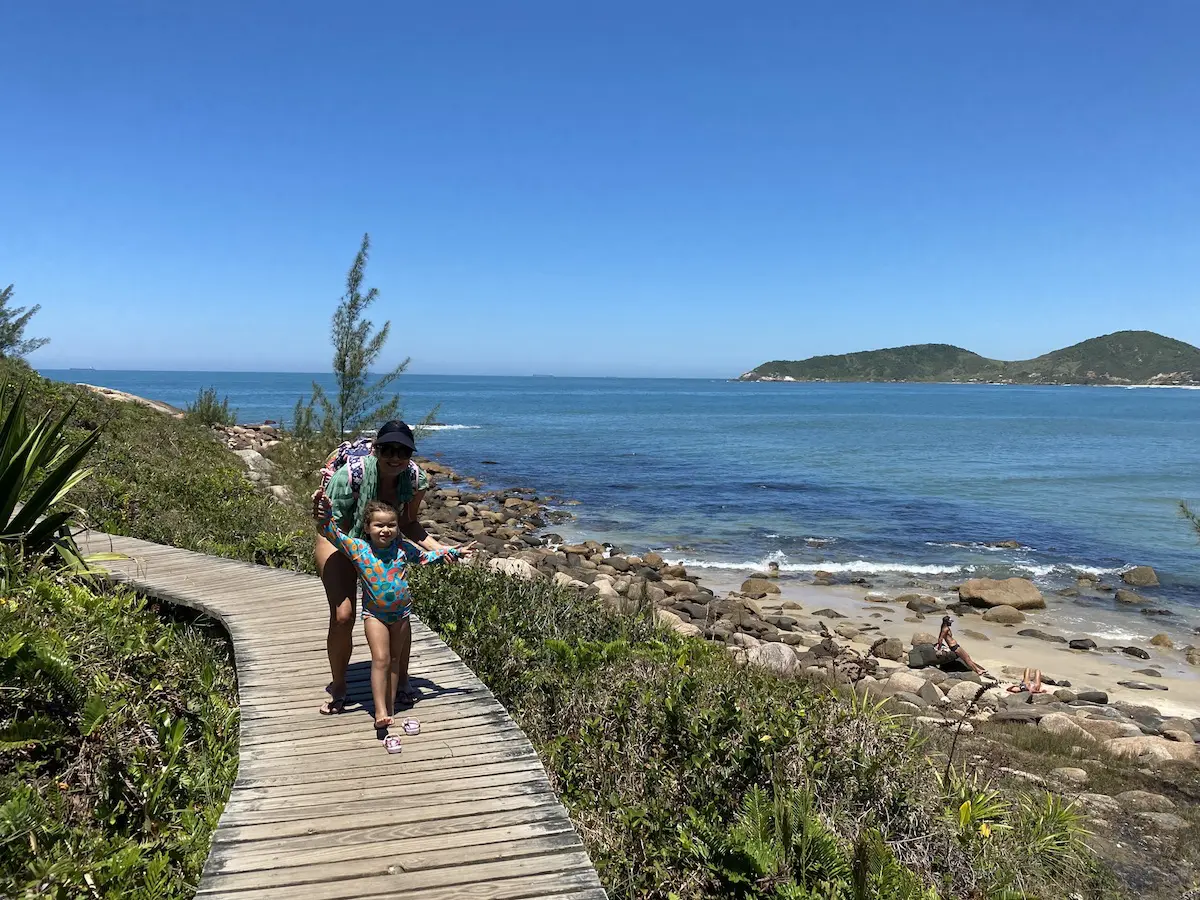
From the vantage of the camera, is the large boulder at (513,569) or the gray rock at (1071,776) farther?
the large boulder at (513,569)

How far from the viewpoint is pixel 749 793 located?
503cm

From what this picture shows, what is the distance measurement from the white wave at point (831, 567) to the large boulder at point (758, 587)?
166 centimetres

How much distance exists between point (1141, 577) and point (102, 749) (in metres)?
21.4

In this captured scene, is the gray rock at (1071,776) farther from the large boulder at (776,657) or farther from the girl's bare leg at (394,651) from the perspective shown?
the girl's bare leg at (394,651)

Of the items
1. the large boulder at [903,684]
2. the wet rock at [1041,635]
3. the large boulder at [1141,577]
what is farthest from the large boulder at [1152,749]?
the large boulder at [1141,577]

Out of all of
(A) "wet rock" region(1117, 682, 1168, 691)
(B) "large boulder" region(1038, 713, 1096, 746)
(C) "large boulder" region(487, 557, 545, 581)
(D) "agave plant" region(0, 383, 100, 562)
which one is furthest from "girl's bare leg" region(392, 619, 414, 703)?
(A) "wet rock" region(1117, 682, 1168, 691)

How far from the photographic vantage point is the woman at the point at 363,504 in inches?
181

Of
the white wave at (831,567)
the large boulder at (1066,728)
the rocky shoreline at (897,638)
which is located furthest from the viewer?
the white wave at (831,567)

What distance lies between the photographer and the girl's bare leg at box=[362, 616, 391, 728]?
4609mm

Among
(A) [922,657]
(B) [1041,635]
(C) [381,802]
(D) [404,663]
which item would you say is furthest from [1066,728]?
(C) [381,802]

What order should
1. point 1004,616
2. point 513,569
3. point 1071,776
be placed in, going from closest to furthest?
1. point 1071,776
2. point 513,569
3. point 1004,616

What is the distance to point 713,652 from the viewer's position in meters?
8.19

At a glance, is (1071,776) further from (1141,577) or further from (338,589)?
(1141,577)

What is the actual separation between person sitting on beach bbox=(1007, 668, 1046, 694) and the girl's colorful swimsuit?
34.6 ft
